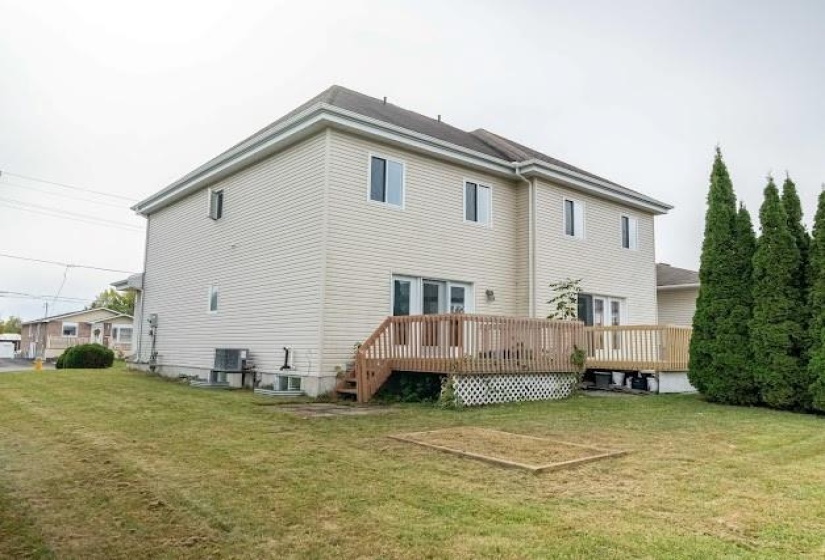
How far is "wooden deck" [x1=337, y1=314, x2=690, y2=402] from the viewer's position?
9.97 metres

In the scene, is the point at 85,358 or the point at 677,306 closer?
the point at 85,358

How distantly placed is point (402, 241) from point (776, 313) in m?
7.36

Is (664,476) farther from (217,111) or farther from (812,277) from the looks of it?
(217,111)

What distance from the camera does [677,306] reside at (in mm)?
23812

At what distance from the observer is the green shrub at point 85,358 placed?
70.7 ft

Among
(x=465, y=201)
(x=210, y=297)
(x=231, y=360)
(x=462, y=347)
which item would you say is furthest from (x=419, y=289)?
(x=210, y=297)

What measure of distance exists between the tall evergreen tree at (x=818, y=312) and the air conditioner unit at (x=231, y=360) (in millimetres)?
11331

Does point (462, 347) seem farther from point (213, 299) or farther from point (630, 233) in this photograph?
point (630, 233)

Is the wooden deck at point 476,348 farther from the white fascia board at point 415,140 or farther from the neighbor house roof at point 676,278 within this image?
the neighbor house roof at point 676,278

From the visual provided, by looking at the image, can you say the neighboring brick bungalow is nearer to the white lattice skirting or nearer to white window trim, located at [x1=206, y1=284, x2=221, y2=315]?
white window trim, located at [x1=206, y1=284, x2=221, y2=315]

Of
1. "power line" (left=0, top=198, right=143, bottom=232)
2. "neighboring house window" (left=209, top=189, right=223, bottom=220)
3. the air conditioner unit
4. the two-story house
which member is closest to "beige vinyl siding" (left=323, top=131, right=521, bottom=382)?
the two-story house

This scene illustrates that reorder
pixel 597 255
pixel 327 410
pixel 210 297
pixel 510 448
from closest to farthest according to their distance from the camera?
1. pixel 510 448
2. pixel 327 410
3. pixel 210 297
4. pixel 597 255

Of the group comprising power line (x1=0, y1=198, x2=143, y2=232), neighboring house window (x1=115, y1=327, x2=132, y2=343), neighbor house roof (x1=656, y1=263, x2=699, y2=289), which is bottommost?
neighboring house window (x1=115, y1=327, x2=132, y2=343)

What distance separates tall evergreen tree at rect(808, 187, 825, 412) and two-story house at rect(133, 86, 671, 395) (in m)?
6.09
